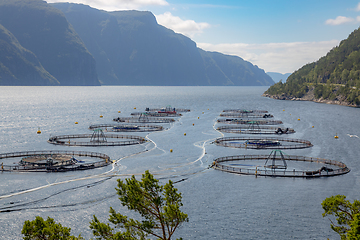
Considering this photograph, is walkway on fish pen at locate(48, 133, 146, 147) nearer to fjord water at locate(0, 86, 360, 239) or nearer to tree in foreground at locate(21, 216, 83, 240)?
fjord water at locate(0, 86, 360, 239)

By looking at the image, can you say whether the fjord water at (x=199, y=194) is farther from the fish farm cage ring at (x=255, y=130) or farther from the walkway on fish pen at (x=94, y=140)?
Result: the fish farm cage ring at (x=255, y=130)

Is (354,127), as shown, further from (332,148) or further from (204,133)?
(204,133)

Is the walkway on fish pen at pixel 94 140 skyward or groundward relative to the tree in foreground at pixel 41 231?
groundward

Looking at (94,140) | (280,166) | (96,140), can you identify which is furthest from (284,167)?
(96,140)

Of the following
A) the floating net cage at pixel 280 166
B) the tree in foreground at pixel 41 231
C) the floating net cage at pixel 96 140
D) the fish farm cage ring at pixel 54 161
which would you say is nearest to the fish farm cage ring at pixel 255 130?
the floating net cage at pixel 96 140

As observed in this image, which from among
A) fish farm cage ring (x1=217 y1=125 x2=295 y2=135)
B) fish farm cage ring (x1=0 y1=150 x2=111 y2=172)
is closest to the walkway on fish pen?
fish farm cage ring (x1=0 y1=150 x2=111 y2=172)

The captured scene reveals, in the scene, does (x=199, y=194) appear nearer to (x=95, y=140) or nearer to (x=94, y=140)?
(x=94, y=140)

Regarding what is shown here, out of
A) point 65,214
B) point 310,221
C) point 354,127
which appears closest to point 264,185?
point 310,221
